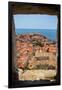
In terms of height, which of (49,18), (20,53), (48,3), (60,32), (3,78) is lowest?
(3,78)

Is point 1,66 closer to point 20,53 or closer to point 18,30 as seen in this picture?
point 20,53

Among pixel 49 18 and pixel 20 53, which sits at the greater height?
pixel 49 18

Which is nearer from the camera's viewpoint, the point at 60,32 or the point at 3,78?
the point at 3,78

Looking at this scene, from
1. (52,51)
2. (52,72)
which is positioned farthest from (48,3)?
(52,72)

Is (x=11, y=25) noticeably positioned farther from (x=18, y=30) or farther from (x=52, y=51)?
(x=52, y=51)

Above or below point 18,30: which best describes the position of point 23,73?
below

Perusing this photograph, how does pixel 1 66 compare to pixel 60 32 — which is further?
pixel 60 32

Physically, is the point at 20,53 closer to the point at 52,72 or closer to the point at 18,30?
the point at 18,30

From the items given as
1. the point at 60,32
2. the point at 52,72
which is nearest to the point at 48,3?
the point at 60,32
